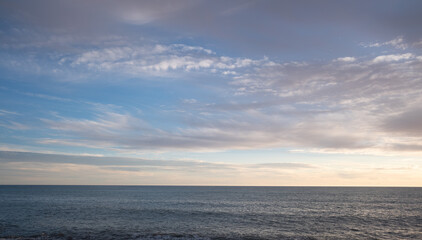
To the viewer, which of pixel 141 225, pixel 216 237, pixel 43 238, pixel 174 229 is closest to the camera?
pixel 43 238

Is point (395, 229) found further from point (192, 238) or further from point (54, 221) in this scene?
point (54, 221)

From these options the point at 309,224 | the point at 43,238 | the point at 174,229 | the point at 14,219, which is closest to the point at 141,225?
the point at 174,229

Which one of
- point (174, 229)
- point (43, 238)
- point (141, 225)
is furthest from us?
point (141, 225)

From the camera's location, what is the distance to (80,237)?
34781mm

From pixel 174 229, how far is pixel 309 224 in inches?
919

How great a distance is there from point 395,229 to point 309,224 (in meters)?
13.0

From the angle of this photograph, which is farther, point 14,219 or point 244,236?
point 14,219

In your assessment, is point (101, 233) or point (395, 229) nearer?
point (101, 233)

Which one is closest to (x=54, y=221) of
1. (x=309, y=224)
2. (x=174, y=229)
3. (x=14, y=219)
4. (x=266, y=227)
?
(x=14, y=219)

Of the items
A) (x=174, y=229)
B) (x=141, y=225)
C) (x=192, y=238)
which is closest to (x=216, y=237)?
(x=192, y=238)

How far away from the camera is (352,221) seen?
4962 cm

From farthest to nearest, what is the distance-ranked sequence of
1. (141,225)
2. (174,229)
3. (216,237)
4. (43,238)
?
(141,225), (174,229), (216,237), (43,238)

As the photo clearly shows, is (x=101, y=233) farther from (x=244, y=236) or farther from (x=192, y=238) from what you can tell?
(x=244, y=236)

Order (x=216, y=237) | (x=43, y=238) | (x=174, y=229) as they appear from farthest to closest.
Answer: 1. (x=174, y=229)
2. (x=216, y=237)
3. (x=43, y=238)
